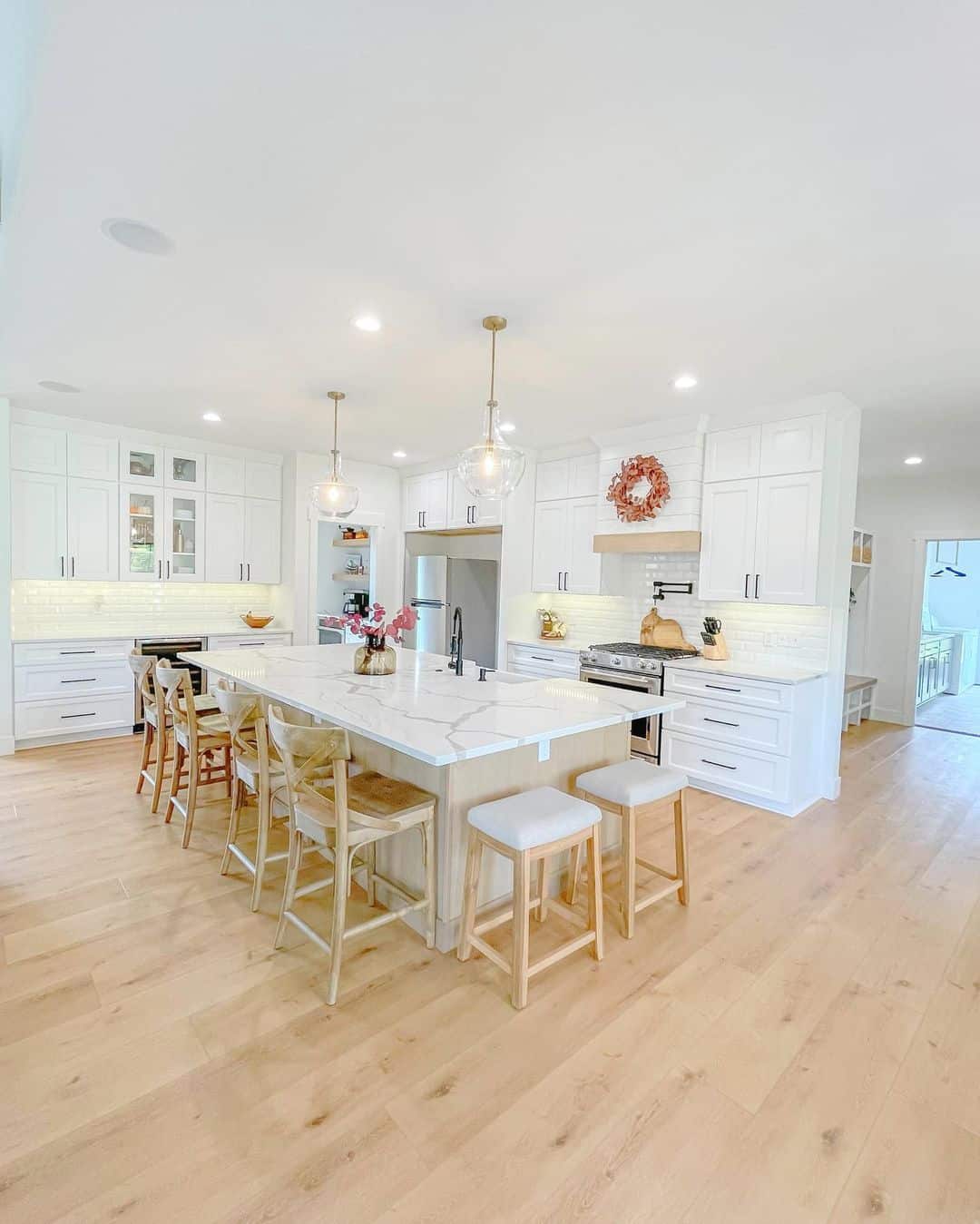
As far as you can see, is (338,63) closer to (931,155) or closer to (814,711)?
(931,155)

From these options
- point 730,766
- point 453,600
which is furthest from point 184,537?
point 730,766

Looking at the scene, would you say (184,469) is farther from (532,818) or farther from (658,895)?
(658,895)

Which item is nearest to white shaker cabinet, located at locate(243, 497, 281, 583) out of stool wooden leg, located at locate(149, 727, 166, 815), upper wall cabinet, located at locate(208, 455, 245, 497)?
upper wall cabinet, located at locate(208, 455, 245, 497)

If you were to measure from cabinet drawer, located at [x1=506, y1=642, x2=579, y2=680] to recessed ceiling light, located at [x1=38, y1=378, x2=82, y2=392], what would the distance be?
3.92 m

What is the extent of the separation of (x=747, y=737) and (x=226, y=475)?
514 centimetres

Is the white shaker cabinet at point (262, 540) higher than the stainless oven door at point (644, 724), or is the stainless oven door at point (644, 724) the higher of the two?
the white shaker cabinet at point (262, 540)

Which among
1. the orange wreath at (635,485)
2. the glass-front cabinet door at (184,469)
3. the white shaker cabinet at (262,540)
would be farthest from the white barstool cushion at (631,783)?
the glass-front cabinet door at (184,469)

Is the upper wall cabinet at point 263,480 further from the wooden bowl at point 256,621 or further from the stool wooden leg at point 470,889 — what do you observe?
the stool wooden leg at point 470,889

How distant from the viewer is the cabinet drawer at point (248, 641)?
18.4 feet

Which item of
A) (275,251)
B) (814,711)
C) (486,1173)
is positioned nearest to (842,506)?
(814,711)

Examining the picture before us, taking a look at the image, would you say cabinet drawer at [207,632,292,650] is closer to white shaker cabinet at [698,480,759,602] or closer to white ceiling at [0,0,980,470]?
white ceiling at [0,0,980,470]

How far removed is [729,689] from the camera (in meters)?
4.04

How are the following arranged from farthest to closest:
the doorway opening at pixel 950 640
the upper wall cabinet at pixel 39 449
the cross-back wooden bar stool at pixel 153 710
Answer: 1. the doorway opening at pixel 950 640
2. the upper wall cabinet at pixel 39 449
3. the cross-back wooden bar stool at pixel 153 710

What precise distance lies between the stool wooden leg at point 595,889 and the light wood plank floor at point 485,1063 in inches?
3.8
